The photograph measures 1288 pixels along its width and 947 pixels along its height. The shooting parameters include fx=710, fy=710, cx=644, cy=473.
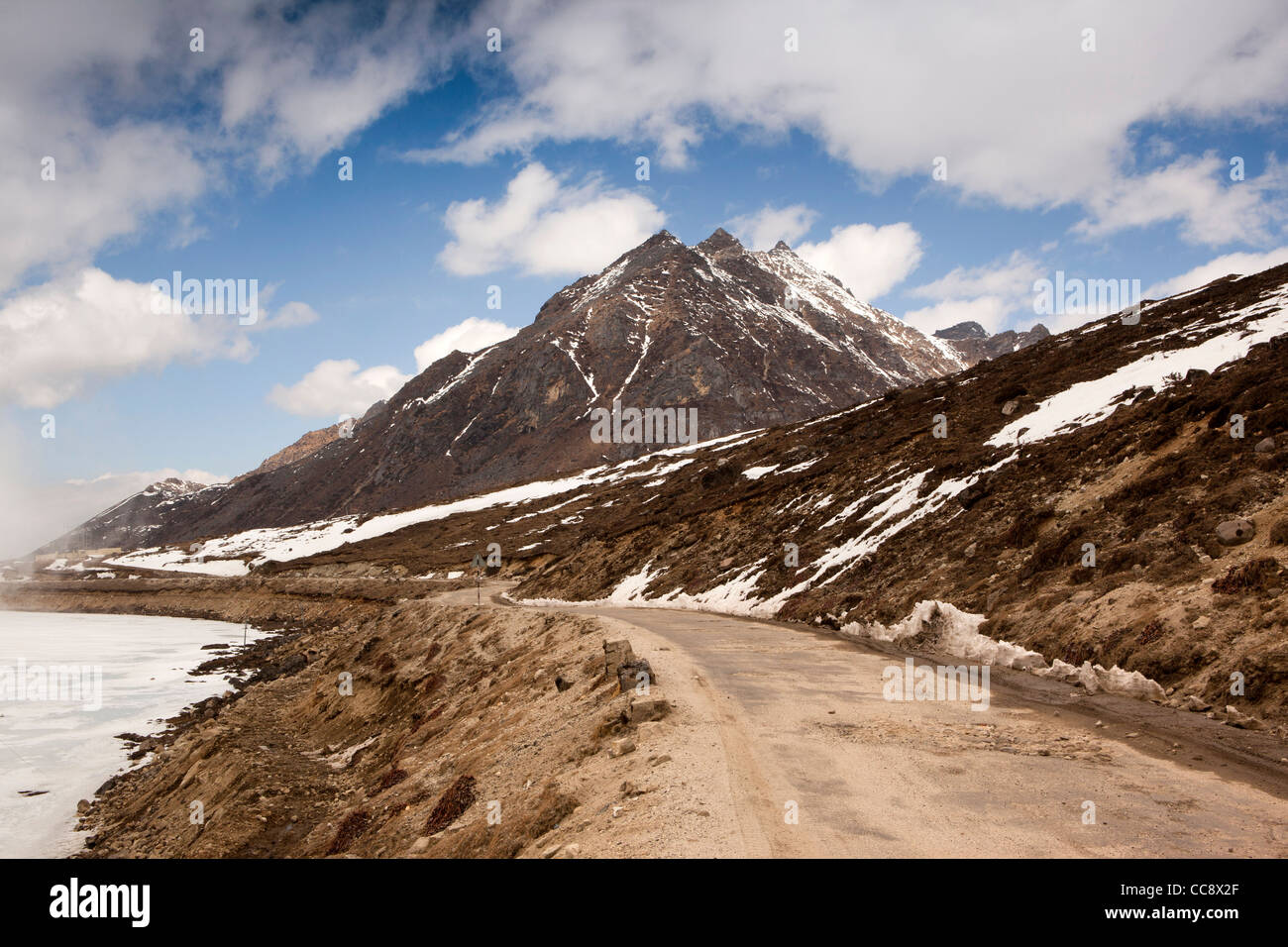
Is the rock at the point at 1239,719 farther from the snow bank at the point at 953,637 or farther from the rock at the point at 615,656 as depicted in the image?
the rock at the point at 615,656

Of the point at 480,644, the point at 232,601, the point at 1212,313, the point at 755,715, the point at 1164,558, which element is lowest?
the point at 232,601

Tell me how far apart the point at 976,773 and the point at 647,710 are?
4766 mm

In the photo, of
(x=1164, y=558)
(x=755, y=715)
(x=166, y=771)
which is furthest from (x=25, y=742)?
(x=1164, y=558)

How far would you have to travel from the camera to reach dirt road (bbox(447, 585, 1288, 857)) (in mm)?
6719

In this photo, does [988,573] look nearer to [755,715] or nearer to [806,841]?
[755,715]

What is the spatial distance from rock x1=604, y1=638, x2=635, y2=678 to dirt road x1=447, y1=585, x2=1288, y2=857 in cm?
131

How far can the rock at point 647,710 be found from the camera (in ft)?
36.7

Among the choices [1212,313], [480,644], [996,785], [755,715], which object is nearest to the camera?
[996,785]

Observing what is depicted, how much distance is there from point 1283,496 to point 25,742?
3987cm

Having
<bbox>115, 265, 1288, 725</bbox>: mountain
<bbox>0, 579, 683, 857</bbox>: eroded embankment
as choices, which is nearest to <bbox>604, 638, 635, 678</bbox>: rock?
<bbox>0, 579, 683, 857</bbox>: eroded embankment

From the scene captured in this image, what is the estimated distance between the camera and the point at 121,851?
54.7 ft

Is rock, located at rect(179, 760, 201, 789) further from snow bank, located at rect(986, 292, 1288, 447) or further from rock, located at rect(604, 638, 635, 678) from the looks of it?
snow bank, located at rect(986, 292, 1288, 447)

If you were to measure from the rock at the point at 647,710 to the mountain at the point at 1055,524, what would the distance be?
7.96m

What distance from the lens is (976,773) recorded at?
888 cm
